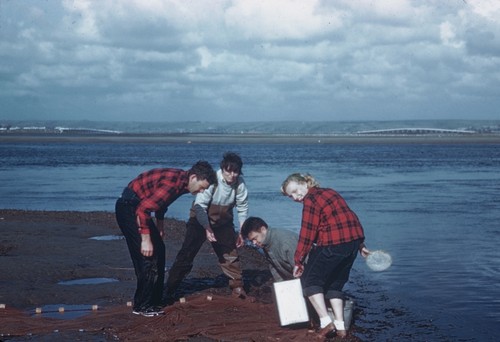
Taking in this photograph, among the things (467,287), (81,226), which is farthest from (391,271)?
(81,226)

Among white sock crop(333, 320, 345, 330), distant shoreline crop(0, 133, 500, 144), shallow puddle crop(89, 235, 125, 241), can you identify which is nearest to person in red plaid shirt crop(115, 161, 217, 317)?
white sock crop(333, 320, 345, 330)

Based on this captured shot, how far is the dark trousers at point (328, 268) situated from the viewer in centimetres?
769

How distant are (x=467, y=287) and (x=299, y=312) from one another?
12.8 ft

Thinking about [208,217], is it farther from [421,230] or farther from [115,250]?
[421,230]

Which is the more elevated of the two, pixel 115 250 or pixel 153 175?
pixel 153 175

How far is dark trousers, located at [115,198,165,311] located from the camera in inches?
329

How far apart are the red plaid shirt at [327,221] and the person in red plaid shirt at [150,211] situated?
3.81ft

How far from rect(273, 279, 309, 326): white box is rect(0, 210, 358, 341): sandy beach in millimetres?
126

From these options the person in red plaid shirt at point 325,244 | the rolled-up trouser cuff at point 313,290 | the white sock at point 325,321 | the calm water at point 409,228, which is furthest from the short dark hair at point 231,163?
the calm water at point 409,228

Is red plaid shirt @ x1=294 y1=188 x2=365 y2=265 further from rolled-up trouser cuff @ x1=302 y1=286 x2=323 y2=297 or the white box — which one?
the white box

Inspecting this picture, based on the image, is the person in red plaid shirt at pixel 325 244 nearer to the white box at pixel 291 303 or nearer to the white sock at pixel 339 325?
the white sock at pixel 339 325

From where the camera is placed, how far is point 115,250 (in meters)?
13.7

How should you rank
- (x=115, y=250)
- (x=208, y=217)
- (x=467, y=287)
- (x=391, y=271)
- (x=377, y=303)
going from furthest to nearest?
(x=115, y=250), (x=391, y=271), (x=467, y=287), (x=377, y=303), (x=208, y=217)

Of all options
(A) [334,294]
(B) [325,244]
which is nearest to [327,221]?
(B) [325,244]
